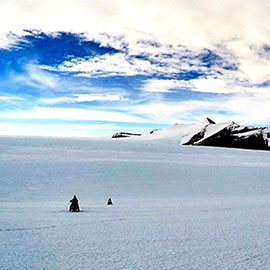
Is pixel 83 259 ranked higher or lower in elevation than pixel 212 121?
lower

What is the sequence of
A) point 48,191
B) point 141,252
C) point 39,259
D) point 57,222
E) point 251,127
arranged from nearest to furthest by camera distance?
point 39,259
point 141,252
point 57,222
point 48,191
point 251,127

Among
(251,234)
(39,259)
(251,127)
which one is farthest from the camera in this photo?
(251,127)

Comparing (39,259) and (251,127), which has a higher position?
(251,127)

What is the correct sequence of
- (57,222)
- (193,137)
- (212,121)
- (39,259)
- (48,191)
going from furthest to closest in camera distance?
1. (212,121)
2. (193,137)
3. (48,191)
4. (57,222)
5. (39,259)

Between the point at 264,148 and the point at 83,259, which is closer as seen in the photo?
the point at 83,259

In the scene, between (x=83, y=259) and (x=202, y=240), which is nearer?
(x=83, y=259)

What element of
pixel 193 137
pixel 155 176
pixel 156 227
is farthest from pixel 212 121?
pixel 156 227

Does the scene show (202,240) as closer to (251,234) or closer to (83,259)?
(251,234)

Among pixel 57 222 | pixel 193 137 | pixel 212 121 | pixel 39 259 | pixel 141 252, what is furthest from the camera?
pixel 212 121

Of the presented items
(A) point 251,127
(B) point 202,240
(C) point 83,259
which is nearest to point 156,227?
(B) point 202,240

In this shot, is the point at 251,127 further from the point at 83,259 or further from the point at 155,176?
the point at 83,259
